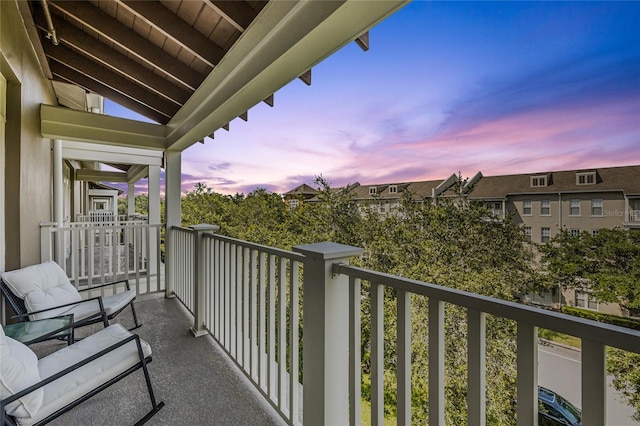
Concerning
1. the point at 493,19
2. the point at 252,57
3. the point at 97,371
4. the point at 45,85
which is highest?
the point at 493,19

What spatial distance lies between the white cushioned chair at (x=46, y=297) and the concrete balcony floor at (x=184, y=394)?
492mm

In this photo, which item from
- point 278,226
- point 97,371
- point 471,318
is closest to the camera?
point 471,318

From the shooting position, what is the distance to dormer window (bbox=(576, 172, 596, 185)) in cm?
717

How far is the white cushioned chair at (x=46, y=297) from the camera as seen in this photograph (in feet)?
8.87

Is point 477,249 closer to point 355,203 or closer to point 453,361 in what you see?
point 453,361

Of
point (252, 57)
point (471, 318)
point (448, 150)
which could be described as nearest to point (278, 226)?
point (448, 150)

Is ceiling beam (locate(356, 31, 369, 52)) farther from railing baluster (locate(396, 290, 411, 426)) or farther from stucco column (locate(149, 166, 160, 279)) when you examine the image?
stucco column (locate(149, 166, 160, 279))

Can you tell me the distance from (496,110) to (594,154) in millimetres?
6069

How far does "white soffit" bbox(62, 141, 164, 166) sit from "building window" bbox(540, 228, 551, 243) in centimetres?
1129

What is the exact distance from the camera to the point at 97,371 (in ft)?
6.08

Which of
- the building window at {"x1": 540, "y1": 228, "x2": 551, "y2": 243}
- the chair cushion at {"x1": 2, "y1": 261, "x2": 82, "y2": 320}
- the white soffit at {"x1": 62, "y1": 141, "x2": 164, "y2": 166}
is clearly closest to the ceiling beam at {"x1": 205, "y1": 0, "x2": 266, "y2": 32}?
the chair cushion at {"x1": 2, "y1": 261, "x2": 82, "y2": 320}

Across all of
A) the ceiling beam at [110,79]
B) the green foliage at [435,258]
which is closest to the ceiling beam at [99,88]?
the ceiling beam at [110,79]

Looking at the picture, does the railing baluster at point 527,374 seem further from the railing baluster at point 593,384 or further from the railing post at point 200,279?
the railing post at point 200,279

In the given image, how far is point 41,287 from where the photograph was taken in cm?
293
